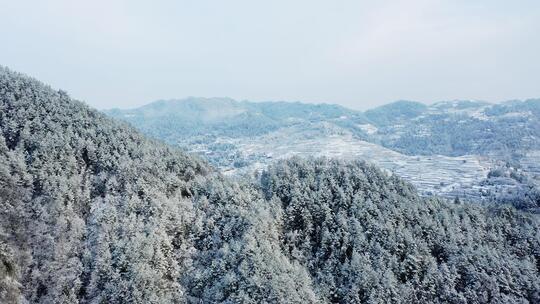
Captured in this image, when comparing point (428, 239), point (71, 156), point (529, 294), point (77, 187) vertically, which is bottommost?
point (529, 294)

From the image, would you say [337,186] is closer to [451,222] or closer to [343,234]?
[343,234]

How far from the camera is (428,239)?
122312 mm

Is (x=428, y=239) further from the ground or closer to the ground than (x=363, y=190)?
closer to the ground

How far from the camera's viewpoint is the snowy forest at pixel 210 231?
90438mm

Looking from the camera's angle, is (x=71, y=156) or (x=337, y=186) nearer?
(x=71, y=156)

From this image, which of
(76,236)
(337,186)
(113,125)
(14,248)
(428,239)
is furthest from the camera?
(113,125)

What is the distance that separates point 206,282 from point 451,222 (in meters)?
78.4

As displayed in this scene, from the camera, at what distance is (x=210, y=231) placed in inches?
4252

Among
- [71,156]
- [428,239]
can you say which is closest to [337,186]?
[428,239]

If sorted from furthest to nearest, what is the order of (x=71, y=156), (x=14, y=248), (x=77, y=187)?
(x=71, y=156), (x=77, y=187), (x=14, y=248)

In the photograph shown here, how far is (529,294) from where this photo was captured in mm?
112000

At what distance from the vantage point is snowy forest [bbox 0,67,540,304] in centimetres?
9044

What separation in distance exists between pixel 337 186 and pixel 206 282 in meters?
55.9

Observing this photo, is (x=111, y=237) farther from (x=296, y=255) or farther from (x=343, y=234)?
(x=343, y=234)
